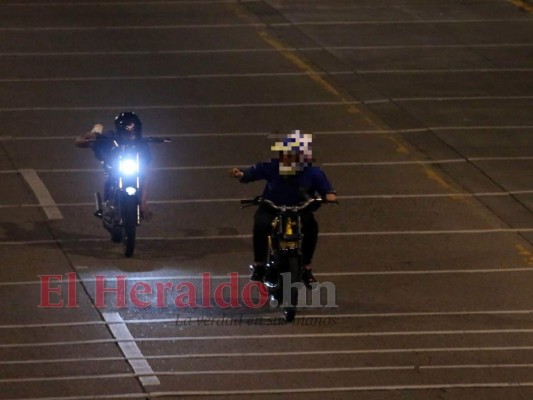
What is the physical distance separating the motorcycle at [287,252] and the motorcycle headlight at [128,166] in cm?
191

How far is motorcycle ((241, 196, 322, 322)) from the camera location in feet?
40.8

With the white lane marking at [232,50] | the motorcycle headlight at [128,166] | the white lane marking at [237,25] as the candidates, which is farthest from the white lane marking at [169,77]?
the motorcycle headlight at [128,166]

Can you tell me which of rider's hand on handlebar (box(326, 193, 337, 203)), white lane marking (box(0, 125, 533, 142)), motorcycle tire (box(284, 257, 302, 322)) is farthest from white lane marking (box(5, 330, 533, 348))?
white lane marking (box(0, 125, 533, 142))

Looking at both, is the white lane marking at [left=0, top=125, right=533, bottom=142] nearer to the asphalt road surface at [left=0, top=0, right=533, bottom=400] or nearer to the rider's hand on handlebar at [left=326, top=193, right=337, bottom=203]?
the asphalt road surface at [left=0, top=0, right=533, bottom=400]

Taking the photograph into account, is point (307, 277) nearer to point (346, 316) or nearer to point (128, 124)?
point (346, 316)

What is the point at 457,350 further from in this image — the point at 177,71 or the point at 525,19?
the point at 525,19

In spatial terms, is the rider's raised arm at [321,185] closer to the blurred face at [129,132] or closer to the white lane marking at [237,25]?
the blurred face at [129,132]

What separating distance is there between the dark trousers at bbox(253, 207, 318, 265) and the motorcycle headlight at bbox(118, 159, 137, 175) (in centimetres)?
189

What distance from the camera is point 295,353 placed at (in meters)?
11.7

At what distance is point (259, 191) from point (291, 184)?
13.5ft

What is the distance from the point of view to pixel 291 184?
41.5ft

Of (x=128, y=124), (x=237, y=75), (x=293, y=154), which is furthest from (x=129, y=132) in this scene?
(x=237, y=75)

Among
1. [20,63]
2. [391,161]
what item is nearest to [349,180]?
[391,161]

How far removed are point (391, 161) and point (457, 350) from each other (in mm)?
6608
